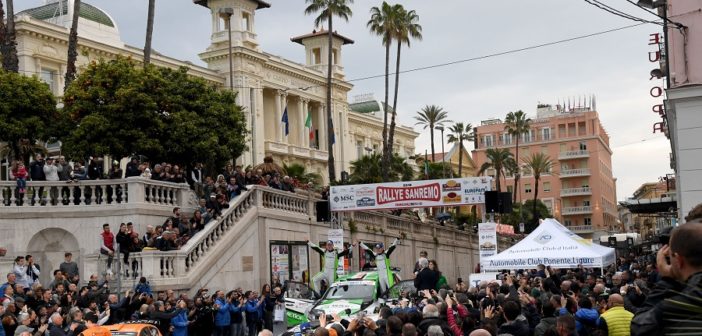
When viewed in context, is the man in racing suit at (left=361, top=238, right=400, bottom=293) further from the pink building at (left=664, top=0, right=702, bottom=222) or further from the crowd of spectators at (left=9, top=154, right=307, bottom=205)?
the pink building at (left=664, top=0, right=702, bottom=222)

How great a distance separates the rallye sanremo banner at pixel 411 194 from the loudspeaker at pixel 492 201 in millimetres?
741

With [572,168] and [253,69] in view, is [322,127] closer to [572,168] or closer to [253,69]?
[253,69]

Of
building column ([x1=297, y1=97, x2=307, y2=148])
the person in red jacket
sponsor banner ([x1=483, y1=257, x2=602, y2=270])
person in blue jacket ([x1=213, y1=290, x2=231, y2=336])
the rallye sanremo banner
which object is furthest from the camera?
building column ([x1=297, y1=97, x2=307, y2=148])

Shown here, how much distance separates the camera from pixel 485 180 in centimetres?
3144

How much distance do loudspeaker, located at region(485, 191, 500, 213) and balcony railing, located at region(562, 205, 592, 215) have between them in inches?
3363

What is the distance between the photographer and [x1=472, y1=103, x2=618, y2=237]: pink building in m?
112

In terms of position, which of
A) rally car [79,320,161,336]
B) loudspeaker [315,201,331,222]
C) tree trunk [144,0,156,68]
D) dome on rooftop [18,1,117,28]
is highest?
dome on rooftop [18,1,117,28]

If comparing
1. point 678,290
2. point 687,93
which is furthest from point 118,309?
point 678,290

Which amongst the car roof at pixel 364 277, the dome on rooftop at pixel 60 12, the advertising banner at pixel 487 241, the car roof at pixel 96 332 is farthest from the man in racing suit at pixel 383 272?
the dome on rooftop at pixel 60 12

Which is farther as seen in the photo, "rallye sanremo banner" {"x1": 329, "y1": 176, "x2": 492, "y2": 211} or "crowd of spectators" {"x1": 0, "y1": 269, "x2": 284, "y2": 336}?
"rallye sanremo banner" {"x1": 329, "y1": 176, "x2": 492, "y2": 211}

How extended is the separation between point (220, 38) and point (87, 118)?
36026mm

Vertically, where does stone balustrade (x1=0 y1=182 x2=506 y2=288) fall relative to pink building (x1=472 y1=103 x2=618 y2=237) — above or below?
below

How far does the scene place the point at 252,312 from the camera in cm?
2138

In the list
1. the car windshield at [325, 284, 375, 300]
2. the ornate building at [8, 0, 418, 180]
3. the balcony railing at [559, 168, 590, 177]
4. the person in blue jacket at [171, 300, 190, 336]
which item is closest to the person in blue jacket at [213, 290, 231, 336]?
the person in blue jacket at [171, 300, 190, 336]
